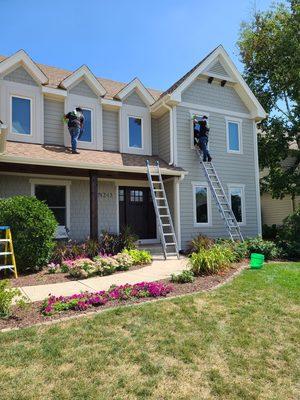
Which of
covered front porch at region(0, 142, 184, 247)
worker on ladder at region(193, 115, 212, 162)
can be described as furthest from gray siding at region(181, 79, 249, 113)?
covered front porch at region(0, 142, 184, 247)

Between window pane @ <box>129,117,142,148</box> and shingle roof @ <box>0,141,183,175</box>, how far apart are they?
795 millimetres

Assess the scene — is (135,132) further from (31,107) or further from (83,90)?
(31,107)

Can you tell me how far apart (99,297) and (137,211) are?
8.72 m

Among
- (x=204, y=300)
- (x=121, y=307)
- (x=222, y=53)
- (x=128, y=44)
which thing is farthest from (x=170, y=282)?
(x=222, y=53)

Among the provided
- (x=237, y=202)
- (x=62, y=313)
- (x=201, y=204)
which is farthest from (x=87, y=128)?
(x=62, y=313)

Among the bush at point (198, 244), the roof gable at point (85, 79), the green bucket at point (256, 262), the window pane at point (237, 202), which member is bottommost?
the green bucket at point (256, 262)

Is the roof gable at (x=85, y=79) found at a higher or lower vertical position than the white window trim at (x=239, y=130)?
higher

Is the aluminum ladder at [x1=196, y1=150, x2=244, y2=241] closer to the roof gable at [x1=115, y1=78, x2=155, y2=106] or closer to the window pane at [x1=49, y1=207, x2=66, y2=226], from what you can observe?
the roof gable at [x1=115, y1=78, x2=155, y2=106]

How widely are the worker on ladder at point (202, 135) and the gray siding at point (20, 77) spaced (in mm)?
6347

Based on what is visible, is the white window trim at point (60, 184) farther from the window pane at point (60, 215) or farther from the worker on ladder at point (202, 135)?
the worker on ladder at point (202, 135)

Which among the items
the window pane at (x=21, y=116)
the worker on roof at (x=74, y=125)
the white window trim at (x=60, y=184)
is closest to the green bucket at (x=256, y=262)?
the white window trim at (x=60, y=184)

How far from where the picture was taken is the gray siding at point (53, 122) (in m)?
13.0

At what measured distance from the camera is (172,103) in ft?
45.6

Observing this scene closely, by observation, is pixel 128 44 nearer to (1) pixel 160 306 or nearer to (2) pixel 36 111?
(2) pixel 36 111
